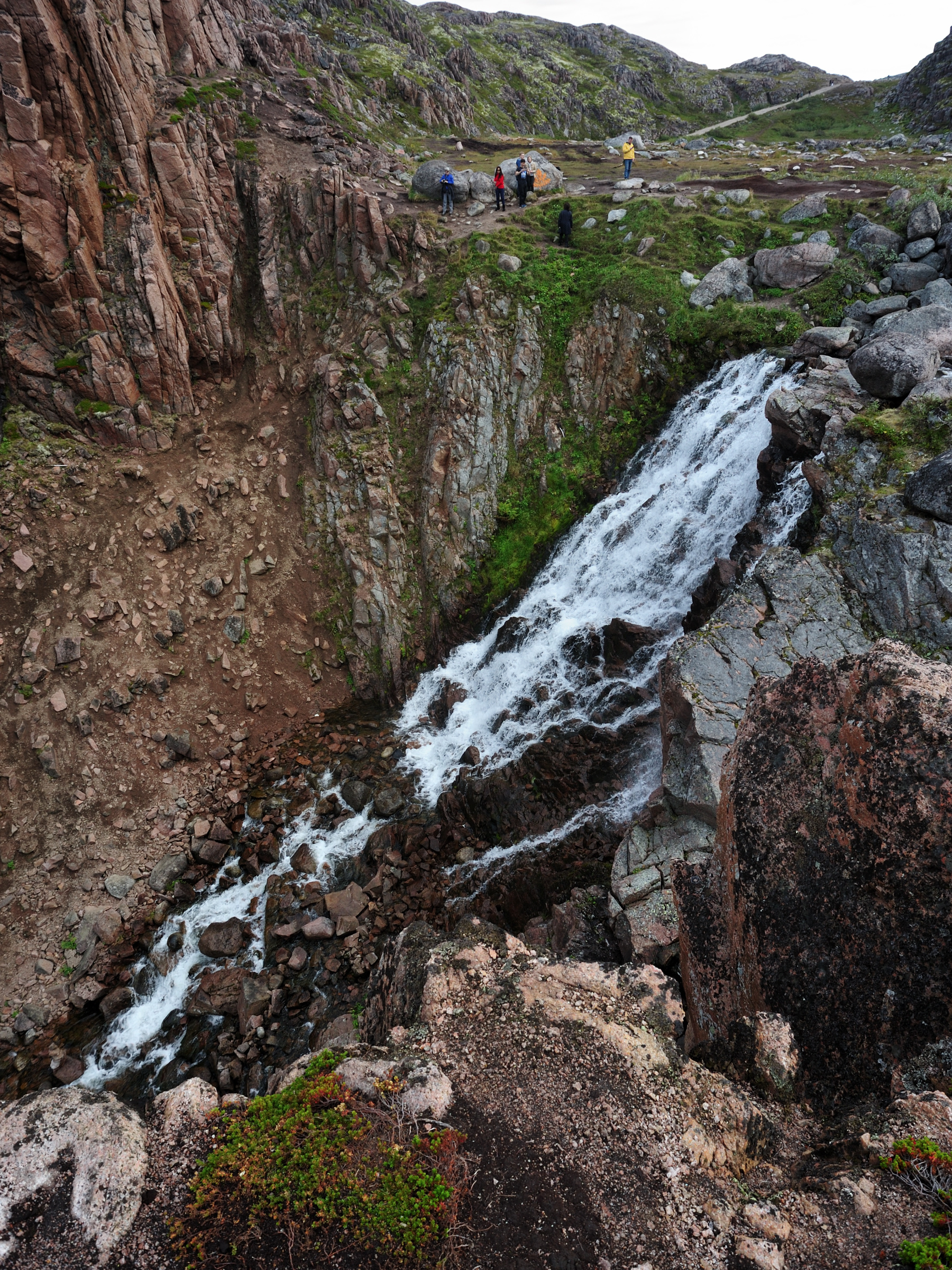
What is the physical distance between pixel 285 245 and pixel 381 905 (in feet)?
82.5

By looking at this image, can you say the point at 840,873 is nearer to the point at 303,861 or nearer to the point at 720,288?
the point at 303,861

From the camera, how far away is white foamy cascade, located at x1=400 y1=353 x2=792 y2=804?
17.7 metres

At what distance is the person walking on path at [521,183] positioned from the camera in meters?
28.0

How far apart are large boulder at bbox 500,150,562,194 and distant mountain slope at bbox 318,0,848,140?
38.6 ft

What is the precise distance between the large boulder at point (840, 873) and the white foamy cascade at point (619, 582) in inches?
362

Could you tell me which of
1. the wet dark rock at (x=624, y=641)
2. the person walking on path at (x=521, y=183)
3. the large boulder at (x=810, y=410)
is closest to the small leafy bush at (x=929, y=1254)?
the wet dark rock at (x=624, y=641)

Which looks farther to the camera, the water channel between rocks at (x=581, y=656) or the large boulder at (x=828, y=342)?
the large boulder at (x=828, y=342)

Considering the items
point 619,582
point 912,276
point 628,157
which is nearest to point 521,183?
point 628,157

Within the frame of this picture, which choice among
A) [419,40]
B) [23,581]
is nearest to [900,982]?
[23,581]

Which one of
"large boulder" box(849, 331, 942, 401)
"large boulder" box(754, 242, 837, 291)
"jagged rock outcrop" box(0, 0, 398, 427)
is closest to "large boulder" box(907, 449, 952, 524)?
"large boulder" box(849, 331, 942, 401)

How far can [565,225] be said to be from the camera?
83.3 ft

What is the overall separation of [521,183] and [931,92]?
3905cm

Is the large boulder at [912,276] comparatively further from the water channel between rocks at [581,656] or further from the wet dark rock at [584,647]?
the wet dark rock at [584,647]

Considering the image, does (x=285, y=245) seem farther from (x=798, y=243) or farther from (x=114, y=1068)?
(x=114, y=1068)
